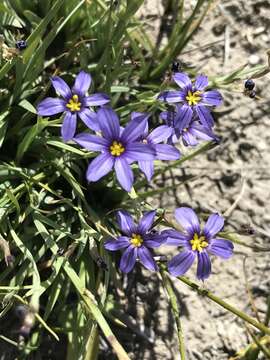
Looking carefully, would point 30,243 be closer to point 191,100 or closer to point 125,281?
point 125,281

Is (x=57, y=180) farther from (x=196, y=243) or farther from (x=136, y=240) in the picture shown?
(x=196, y=243)

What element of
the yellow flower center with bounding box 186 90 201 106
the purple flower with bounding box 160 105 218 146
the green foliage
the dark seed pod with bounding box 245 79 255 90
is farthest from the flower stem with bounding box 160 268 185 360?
the dark seed pod with bounding box 245 79 255 90

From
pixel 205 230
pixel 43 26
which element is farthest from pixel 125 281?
pixel 43 26

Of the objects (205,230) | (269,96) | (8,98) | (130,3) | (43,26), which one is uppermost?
(269,96)

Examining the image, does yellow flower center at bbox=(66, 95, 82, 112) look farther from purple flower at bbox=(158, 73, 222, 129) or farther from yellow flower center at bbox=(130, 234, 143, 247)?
yellow flower center at bbox=(130, 234, 143, 247)

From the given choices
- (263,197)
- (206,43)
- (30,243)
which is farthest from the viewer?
(206,43)

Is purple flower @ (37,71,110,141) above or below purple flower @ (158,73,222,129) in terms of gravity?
below

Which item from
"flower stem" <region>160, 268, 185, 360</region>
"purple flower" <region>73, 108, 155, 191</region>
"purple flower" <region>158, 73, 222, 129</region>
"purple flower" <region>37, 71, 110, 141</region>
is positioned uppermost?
"purple flower" <region>158, 73, 222, 129</region>
